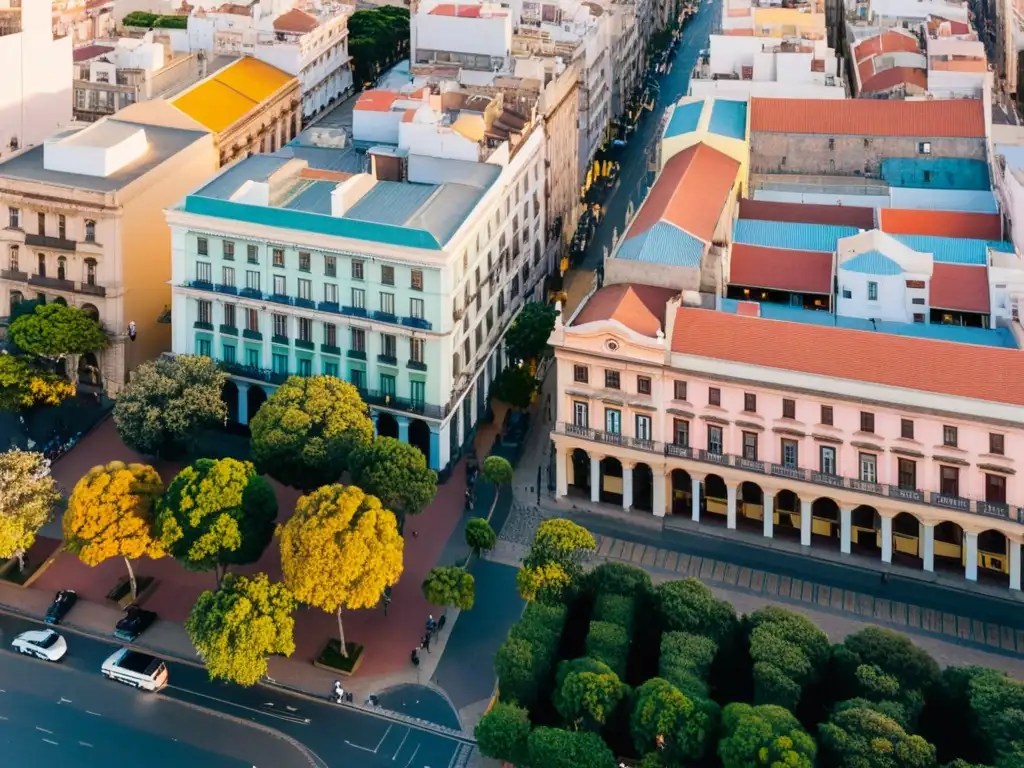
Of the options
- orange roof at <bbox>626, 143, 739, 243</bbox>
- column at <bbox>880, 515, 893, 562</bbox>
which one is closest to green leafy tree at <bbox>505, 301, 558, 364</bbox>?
orange roof at <bbox>626, 143, 739, 243</bbox>

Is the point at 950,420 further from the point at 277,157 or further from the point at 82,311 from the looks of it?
the point at 82,311

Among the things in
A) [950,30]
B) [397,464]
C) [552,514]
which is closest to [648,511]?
[552,514]

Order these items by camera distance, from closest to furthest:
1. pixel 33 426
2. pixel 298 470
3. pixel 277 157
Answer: pixel 298 470 < pixel 33 426 < pixel 277 157

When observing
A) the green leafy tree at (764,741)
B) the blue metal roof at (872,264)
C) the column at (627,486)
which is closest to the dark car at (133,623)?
the column at (627,486)

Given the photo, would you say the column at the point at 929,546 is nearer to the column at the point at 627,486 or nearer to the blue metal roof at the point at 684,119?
the column at the point at 627,486

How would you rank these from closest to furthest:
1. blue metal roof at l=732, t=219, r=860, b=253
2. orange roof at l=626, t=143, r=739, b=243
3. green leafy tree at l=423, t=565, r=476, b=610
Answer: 1. green leafy tree at l=423, t=565, r=476, b=610
2. orange roof at l=626, t=143, r=739, b=243
3. blue metal roof at l=732, t=219, r=860, b=253

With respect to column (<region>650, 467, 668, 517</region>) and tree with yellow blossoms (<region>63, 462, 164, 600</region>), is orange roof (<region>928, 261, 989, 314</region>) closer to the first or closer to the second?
column (<region>650, 467, 668, 517</region>)
